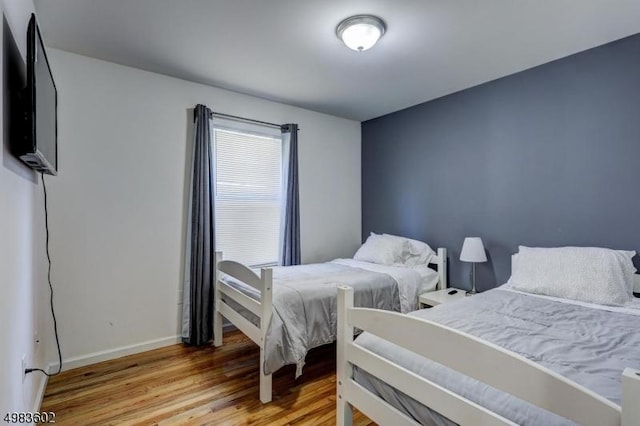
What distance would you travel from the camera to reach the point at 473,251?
2865 millimetres

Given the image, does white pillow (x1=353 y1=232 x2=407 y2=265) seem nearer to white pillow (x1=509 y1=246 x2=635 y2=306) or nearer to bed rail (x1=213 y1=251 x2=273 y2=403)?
white pillow (x1=509 y1=246 x2=635 y2=306)

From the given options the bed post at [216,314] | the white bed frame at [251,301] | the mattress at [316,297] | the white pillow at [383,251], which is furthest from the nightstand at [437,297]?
the bed post at [216,314]

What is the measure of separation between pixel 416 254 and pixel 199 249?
216cm

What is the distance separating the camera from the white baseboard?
2465mm

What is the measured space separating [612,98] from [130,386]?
395 cm

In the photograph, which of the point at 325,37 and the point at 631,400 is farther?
the point at 325,37

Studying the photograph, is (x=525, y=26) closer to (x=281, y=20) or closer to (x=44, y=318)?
(x=281, y=20)

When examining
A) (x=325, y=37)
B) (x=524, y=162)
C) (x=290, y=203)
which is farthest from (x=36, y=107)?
(x=524, y=162)

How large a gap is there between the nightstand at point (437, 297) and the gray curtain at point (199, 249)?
1928 millimetres

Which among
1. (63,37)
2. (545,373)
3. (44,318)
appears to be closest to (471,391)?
(545,373)

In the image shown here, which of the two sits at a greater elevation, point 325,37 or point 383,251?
point 325,37

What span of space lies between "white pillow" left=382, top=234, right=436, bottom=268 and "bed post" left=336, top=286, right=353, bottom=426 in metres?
1.94

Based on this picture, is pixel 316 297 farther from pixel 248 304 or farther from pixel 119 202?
pixel 119 202

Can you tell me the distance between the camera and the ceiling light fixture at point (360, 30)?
2.03 m
